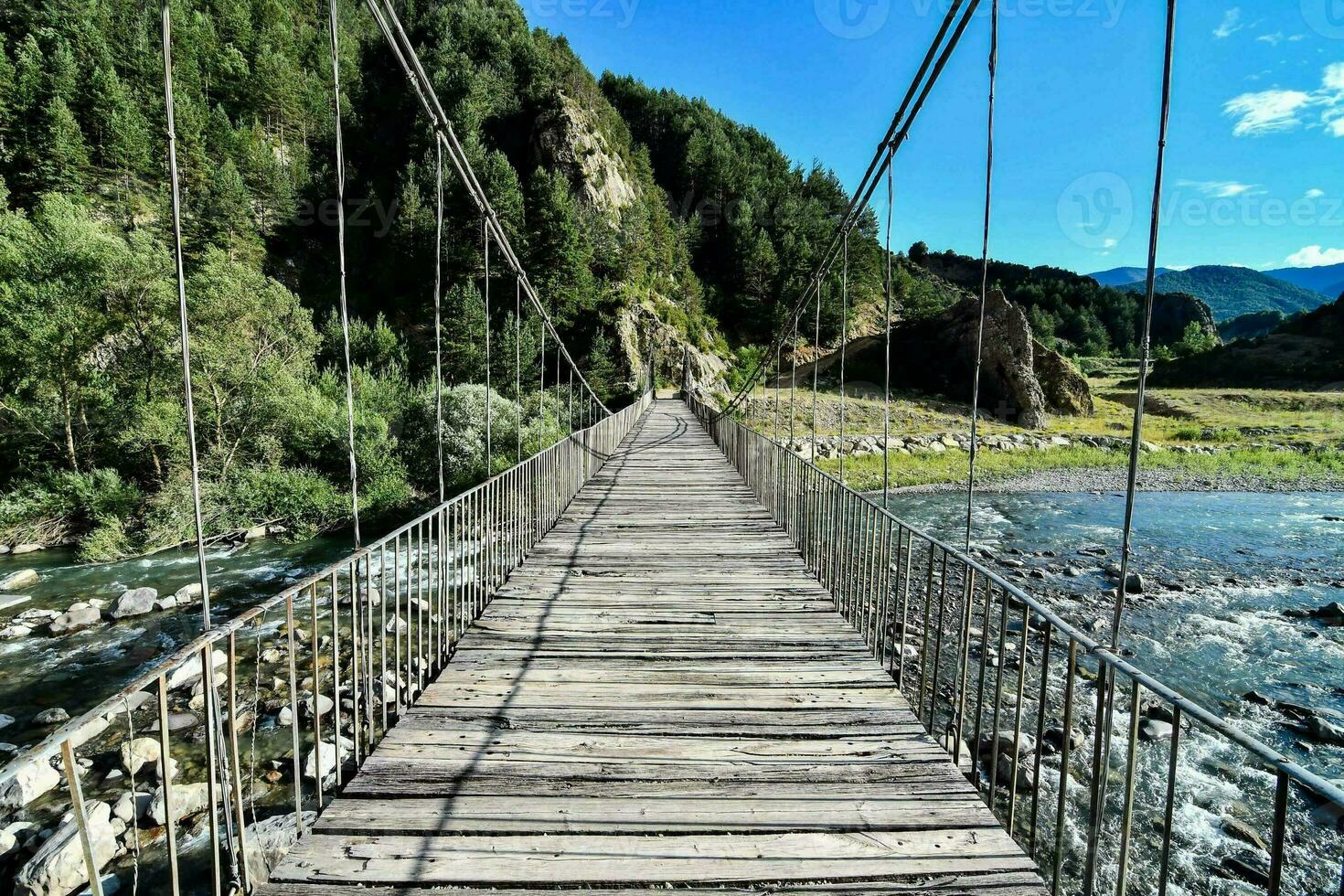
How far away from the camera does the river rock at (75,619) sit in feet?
30.6

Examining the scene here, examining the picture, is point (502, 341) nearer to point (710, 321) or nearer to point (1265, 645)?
point (710, 321)

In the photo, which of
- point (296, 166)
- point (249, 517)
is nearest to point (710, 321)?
point (296, 166)

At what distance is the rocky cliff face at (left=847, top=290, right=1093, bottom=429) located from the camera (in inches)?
1175

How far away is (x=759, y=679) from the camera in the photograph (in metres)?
3.37

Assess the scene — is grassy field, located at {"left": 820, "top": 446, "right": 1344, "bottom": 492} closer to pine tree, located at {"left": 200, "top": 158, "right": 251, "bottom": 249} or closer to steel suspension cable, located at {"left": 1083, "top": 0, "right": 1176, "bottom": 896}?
steel suspension cable, located at {"left": 1083, "top": 0, "right": 1176, "bottom": 896}

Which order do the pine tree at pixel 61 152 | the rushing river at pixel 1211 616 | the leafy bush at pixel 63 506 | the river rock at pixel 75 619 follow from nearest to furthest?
the rushing river at pixel 1211 616
the river rock at pixel 75 619
the leafy bush at pixel 63 506
the pine tree at pixel 61 152

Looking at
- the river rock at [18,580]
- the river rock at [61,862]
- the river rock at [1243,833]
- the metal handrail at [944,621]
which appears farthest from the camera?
the river rock at [18,580]

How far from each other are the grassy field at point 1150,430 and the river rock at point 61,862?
14952 mm

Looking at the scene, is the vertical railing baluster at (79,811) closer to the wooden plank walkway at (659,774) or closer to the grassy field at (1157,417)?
the wooden plank walkway at (659,774)

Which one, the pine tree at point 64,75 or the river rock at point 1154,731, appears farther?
the pine tree at point 64,75

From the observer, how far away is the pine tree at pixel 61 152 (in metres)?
31.4

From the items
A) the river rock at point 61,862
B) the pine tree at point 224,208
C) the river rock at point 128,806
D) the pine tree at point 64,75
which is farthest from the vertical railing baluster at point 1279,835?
the pine tree at point 64,75

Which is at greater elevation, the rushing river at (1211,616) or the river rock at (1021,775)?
the river rock at (1021,775)

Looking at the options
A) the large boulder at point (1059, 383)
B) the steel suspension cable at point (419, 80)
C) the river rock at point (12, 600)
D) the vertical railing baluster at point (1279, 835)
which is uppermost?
the steel suspension cable at point (419, 80)
